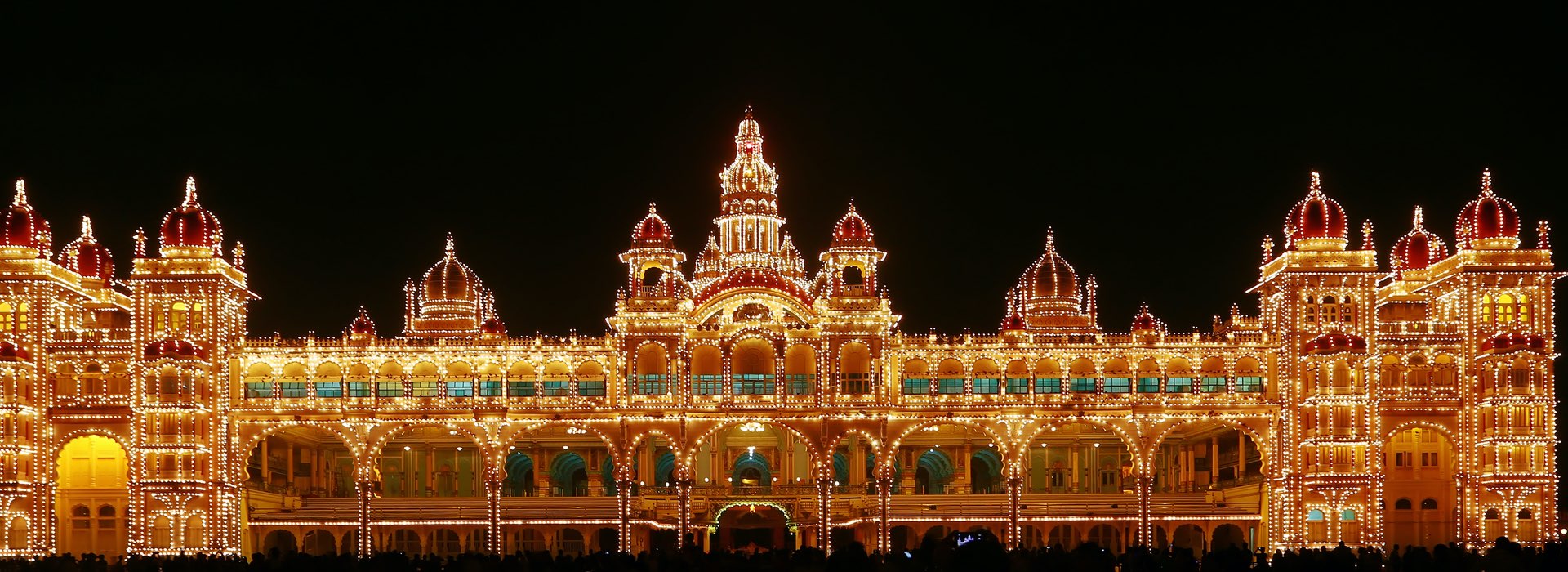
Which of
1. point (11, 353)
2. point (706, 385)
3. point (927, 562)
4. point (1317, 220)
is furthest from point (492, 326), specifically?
point (927, 562)

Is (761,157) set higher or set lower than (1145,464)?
higher

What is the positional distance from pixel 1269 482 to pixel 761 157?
2290cm

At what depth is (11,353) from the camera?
6494 centimetres

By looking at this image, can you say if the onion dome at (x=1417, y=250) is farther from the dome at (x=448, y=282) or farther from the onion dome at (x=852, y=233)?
the dome at (x=448, y=282)

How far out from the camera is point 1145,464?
6938 centimetres

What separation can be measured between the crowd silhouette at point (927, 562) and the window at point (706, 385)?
2680 centimetres

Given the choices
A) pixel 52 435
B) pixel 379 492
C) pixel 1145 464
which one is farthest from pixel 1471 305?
pixel 52 435

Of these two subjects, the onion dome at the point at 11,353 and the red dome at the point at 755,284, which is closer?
the onion dome at the point at 11,353

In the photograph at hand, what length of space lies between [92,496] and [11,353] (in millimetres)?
6504

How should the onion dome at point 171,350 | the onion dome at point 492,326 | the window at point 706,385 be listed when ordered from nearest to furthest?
1. the onion dome at point 171,350
2. the window at point 706,385
3. the onion dome at point 492,326

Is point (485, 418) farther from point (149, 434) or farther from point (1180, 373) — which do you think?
point (1180, 373)

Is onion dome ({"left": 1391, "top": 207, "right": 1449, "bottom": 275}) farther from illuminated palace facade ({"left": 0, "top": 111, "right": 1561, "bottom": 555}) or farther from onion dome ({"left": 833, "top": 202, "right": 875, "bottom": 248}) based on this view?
onion dome ({"left": 833, "top": 202, "right": 875, "bottom": 248})

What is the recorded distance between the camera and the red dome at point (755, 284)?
228 ft

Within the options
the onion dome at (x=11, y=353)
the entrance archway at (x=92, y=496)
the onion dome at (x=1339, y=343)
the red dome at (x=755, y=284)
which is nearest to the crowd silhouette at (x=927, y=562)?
the onion dome at (x=11, y=353)
